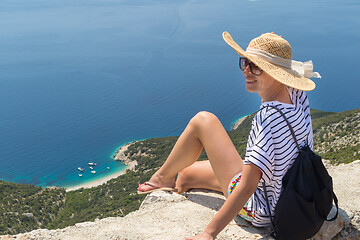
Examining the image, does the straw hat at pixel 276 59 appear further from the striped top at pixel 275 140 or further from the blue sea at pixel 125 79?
the blue sea at pixel 125 79

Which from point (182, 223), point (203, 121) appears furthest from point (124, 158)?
point (203, 121)

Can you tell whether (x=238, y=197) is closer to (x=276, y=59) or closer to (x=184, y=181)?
(x=276, y=59)

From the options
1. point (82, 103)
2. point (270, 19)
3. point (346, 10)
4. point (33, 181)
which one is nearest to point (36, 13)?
point (82, 103)

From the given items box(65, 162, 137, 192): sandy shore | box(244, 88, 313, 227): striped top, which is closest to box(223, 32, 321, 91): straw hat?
box(244, 88, 313, 227): striped top

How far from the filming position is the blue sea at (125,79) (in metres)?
63.4

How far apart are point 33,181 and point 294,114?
58306mm

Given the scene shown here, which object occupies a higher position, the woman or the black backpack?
the woman

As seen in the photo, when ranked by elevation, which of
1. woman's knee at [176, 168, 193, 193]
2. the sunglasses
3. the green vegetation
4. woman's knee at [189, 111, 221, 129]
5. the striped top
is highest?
the sunglasses

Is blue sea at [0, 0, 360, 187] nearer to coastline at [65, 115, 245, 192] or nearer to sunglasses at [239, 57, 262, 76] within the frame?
coastline at [65, 115, 245, 192]

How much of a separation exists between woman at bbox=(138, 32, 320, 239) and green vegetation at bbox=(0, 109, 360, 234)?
19471 mm

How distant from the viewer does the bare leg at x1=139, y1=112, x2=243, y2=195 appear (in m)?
2.95

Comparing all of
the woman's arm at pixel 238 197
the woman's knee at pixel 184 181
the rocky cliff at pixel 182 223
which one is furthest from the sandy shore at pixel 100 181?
the woman's arm at pixel 238 197

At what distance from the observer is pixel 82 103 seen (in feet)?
248

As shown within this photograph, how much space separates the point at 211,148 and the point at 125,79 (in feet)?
260
